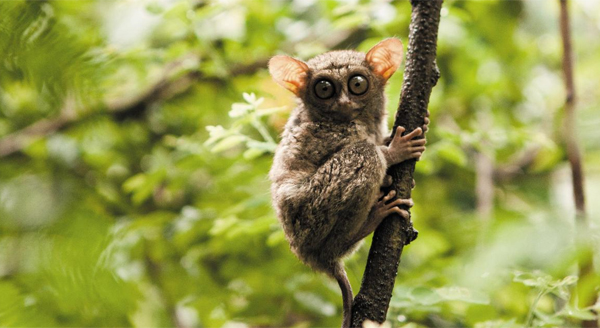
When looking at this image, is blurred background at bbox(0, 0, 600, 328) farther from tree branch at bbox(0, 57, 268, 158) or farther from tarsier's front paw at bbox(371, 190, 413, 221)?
tarsier's front paw at bbox(371, 190, 413, 221)

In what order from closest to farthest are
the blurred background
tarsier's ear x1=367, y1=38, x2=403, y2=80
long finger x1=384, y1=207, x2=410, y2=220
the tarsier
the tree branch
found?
the blurred background
long finger x1=384, y1=207, x2=410, y2=220
the tarsier
tarsier's ear x1=367, y1=38, x2=403, y2=80
the tree branch

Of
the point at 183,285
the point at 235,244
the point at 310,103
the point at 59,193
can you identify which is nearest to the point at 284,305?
the point at 235,244

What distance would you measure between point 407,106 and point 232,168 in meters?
1.57

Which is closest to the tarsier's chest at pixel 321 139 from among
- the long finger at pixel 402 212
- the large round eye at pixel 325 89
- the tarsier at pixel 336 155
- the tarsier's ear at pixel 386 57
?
the tarsier at pixel 336 155

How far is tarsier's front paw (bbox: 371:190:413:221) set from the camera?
1906 millimetres

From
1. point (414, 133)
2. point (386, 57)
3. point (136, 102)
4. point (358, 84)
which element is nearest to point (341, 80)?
point (358, 84)

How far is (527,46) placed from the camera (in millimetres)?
5008

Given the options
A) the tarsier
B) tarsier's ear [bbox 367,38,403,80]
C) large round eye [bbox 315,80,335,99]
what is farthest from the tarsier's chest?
tarsier's ear [bbox 367,38,403,80]

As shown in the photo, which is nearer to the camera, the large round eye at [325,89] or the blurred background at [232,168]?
the blurred background at [232,168]

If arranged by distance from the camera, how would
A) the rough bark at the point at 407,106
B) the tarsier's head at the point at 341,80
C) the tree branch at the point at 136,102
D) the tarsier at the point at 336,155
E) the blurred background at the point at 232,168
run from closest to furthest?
the blurred background at the point at 232,168, the rough bark at the point at 407,106, the tarsier at the point at 336,155, the tarsier's head at the point at 341,80, the tree branch at the point at 136,102

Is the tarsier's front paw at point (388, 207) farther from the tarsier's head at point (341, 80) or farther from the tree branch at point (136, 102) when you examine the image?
the tree branch at point (136, 102)

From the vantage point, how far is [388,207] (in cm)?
198

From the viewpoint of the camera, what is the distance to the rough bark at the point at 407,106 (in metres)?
1.73

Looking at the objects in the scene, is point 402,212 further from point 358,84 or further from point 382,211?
point 358,84
